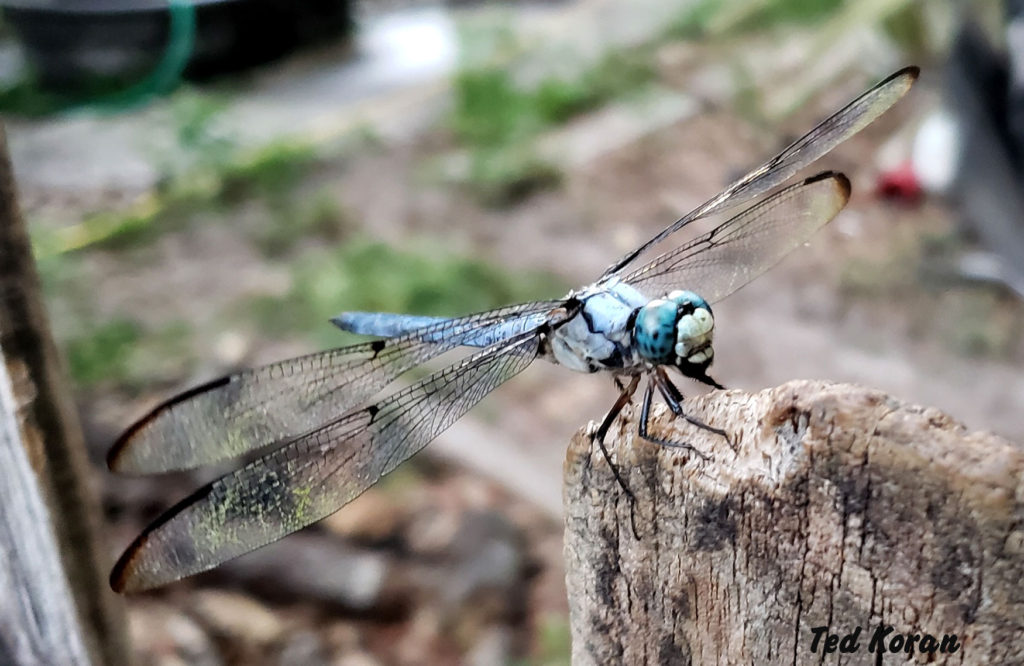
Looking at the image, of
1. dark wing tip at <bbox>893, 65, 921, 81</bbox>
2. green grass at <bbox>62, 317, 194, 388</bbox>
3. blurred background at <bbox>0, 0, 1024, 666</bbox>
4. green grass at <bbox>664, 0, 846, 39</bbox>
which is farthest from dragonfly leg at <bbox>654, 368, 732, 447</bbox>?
green grass at <bbox>664, 0, 846, 39</bbox>

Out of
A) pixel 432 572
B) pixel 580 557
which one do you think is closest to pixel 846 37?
pixel 432 572

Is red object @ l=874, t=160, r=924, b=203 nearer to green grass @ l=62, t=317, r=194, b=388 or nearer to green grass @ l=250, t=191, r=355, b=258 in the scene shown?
green grass @ l=250, t=191, r=355, b=258

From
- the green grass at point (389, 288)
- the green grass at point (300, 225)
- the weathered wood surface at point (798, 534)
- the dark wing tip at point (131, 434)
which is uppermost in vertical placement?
the green grass at point (300, 225)

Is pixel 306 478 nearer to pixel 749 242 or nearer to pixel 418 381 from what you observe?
pixel 418 381

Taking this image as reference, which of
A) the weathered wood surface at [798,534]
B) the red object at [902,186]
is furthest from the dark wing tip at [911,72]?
the red object at [902,186]

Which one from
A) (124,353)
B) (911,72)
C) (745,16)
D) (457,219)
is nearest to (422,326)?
(911,72)

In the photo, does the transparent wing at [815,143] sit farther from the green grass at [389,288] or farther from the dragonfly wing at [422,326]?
the green grass at [389,288]

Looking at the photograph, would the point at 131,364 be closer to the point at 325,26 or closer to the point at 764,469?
the point at 764,469
